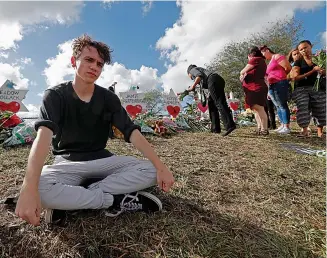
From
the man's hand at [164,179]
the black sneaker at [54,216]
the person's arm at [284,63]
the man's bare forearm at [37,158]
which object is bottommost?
the black sneaker at [54,216]

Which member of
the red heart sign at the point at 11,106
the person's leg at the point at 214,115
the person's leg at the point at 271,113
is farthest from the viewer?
the person's leg at the point at 271,113

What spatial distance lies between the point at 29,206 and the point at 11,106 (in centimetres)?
403

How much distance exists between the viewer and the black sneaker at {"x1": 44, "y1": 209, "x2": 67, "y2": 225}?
131 centimetres

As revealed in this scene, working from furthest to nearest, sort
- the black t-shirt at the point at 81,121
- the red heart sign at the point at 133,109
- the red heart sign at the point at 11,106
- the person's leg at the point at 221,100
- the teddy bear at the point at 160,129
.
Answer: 1. the red heart sign at the point at 133,109
2. the teddy bear at the point at 160,129
3. the red heart sign at the point at 11,106
4. the person's leg at the point at 221,100
5. the black t-shirt at the point at 81,121

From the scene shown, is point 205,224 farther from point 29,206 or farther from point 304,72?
point 304,72

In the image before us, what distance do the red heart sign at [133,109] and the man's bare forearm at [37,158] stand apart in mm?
4306

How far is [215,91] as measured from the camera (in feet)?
14.0

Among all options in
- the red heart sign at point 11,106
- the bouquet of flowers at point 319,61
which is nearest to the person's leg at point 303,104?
the bouquet of flowers at point 319,61

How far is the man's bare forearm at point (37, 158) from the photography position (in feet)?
3.73

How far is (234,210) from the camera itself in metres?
1.54

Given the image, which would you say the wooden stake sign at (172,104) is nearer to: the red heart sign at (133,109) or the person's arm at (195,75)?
the red heart sign at (133,109)

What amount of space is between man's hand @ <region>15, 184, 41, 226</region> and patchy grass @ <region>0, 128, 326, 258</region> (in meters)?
0.18

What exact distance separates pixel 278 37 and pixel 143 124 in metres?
22.0

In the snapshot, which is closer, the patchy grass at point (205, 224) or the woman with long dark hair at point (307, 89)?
the patchy grass at point (205, 224)
